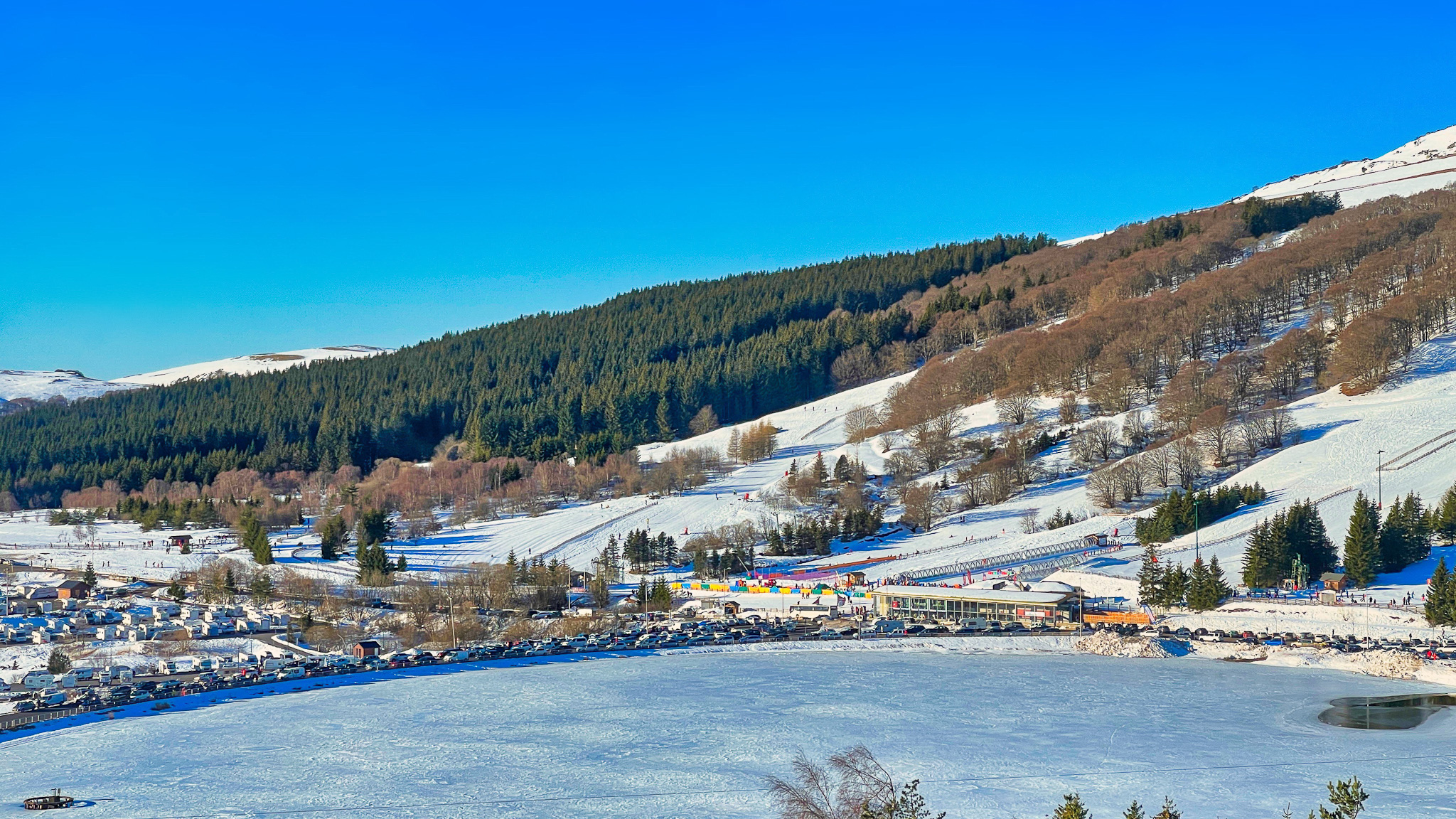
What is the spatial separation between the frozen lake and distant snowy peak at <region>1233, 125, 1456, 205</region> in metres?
126

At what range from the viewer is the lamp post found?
192ft

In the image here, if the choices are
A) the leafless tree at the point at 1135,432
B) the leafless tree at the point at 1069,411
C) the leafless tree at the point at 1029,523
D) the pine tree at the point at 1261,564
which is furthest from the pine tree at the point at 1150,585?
the leafless tree at the point at 1069,411

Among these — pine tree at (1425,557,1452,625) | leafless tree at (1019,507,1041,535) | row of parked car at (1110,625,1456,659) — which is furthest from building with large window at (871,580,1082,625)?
pine tree at (1425,557,1452,625)

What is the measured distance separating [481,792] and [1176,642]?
26821mm

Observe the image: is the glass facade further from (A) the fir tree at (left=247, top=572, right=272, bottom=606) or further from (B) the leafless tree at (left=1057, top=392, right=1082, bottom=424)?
(B) the leafless tree at (left=1057, top=392, right=1082, bottom=424)

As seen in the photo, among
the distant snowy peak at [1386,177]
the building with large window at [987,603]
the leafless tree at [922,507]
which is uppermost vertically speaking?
the distant snowy peak at [1386,177]

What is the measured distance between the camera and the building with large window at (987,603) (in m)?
51.0

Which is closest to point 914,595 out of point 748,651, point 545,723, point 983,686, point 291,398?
point 748,651

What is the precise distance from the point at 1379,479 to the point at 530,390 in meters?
93.0

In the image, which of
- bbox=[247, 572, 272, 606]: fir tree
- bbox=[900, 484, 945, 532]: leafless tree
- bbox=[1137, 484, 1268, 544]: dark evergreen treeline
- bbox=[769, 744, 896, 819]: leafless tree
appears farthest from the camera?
bbox=[900, 484, 945, 532]: leafless tree

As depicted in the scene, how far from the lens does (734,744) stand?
31219mm

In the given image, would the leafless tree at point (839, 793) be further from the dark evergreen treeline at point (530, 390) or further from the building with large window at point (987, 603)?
the dark evergreen treeline at point (530, 390)

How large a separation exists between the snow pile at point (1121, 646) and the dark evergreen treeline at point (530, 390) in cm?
6372

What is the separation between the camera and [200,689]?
4066cm
